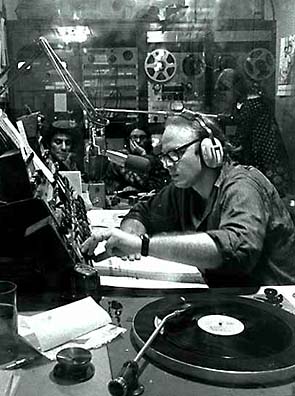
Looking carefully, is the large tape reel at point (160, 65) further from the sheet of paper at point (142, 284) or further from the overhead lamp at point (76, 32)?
the sheet of paper at point (142, 284)

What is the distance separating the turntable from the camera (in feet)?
2.51

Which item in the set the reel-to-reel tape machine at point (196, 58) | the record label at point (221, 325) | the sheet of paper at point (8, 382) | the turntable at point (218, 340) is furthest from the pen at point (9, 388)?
the reel-to-reel tape machine at point (196, 58)

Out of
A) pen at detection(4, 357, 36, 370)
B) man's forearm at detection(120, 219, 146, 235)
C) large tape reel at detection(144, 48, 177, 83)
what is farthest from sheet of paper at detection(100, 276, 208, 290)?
large tape reel at detection(144, 48, 177, 83)

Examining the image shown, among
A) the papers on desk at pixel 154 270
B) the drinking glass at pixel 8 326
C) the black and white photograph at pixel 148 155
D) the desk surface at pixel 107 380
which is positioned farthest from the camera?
the papers on desk at pixel 154 270

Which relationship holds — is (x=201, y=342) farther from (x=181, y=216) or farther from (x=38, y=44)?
(x=38, y=44)

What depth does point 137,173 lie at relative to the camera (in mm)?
1214

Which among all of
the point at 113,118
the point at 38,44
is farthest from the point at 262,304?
the point at 38,44

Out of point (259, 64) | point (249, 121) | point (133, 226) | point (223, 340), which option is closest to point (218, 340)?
point (223, 340)

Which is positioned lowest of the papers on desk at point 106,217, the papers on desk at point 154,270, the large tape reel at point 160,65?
the papers on desk at point 154,270

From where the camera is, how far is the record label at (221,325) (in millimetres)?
896

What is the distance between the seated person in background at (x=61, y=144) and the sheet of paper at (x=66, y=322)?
0.41 meters

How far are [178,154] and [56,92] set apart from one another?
32cm

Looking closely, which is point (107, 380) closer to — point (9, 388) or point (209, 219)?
point (9, 388)

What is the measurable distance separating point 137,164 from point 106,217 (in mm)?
151
